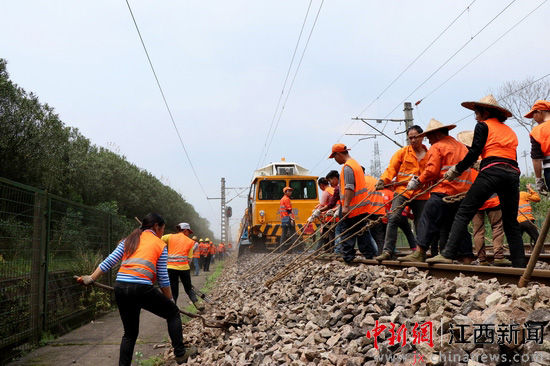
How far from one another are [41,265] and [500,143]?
21.6ft

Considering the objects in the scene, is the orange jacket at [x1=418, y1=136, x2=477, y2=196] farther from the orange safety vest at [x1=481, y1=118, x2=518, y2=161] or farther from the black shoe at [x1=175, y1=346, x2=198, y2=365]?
the black shoe at [x1=175, y1=346, x2=198, y2=365]

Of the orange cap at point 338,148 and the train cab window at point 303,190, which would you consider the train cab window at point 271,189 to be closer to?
the train cab window at point 303,190

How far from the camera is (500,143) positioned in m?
4.37

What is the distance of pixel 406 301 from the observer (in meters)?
3.63

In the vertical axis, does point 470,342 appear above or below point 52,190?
below

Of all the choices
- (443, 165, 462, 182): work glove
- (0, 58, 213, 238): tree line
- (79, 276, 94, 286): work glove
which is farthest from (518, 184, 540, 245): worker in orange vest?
(0, 58, 213, 238): tree line

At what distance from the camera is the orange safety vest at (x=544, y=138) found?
15.3 feet

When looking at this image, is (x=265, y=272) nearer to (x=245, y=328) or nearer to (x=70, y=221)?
(x=70, y=221)

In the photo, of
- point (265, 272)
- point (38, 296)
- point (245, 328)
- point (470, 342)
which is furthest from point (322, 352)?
point (265, 272)

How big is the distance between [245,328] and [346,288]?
4.45 ft

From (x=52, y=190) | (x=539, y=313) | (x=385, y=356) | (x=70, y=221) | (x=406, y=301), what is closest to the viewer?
(x=539, y=313)

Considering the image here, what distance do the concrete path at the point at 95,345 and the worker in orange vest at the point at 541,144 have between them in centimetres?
556

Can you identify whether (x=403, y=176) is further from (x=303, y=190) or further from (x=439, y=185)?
(x=303, y=190)

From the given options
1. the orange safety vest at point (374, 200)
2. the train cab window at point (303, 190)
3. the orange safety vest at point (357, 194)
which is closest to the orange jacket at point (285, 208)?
the train cab window at point (303, 190)
